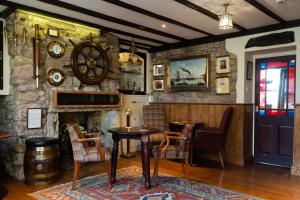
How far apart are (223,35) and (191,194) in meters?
3.27

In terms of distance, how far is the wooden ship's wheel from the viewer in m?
4.46

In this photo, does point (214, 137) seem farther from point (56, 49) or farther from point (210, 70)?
point (56, 49)

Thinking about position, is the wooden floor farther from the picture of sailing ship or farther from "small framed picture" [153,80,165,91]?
"small framed picture" [153,80,165,91]

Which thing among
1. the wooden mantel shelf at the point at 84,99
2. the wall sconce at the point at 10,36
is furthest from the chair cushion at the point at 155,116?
the wall sconce at the point at 10,36

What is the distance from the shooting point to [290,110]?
183 inches

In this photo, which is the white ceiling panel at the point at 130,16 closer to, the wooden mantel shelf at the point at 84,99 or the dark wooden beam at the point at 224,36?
the dark wooden beam at the point at 224,36

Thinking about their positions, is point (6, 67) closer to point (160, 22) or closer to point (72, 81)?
point (72, 81)

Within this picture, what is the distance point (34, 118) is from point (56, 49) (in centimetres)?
120

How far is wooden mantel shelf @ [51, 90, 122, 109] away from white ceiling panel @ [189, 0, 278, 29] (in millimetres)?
2400

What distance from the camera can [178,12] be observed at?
3.88 metres

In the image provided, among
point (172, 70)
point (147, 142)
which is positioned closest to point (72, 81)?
point (147, 142)

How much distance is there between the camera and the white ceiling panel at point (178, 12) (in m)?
3.53

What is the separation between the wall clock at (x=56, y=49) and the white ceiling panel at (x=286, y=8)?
3.15m

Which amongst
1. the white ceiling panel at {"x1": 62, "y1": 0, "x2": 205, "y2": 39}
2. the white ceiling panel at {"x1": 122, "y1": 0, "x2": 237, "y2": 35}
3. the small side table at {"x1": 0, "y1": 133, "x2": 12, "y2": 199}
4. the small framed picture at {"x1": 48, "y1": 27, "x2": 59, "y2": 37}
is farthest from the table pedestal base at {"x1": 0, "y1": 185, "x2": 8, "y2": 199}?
the white ceiling panel at {"x1": 122, "y1": 0, "x2": 237, "y2": 35}
